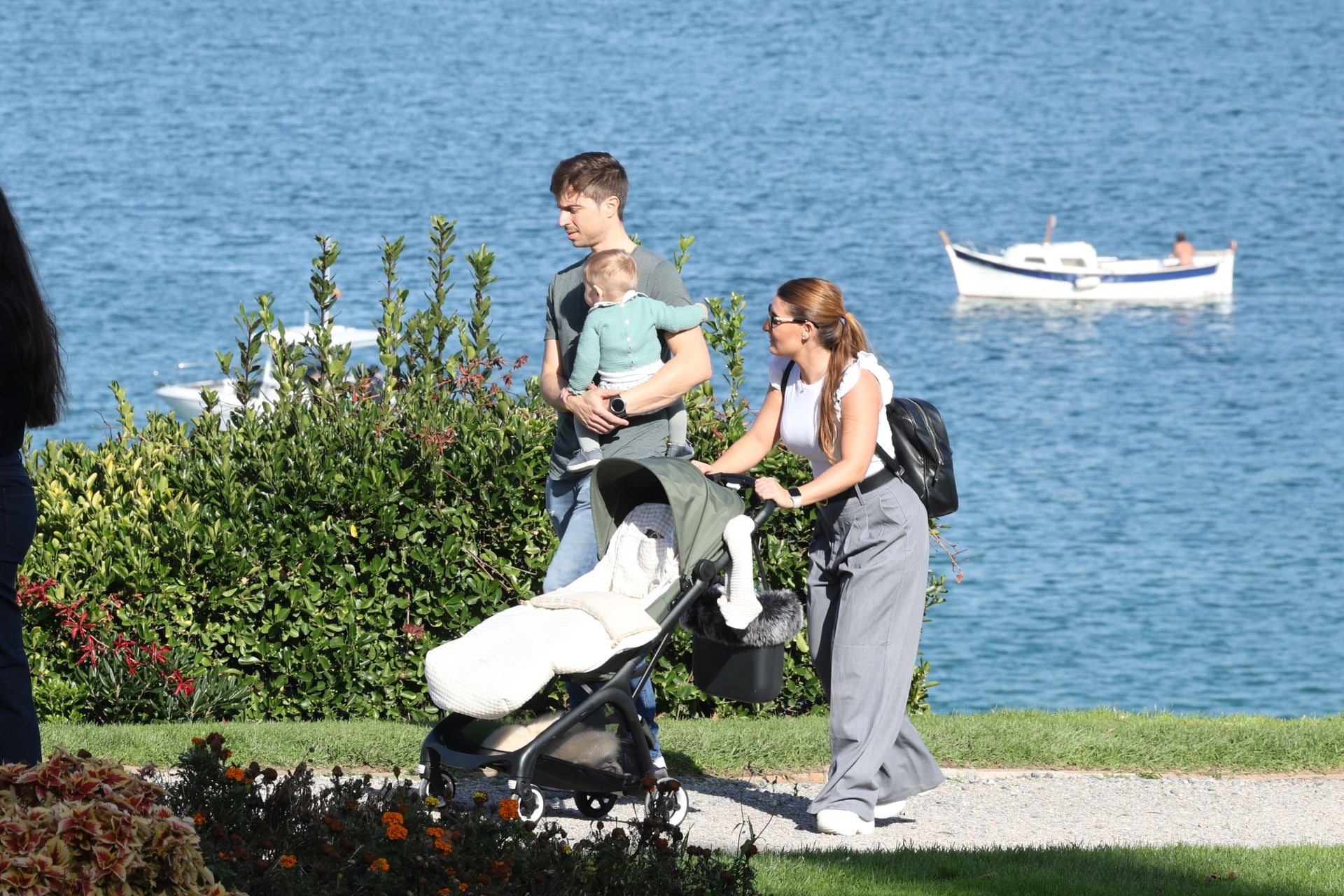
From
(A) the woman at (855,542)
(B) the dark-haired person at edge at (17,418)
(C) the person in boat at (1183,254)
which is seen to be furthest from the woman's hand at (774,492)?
(C) the person in boat at (1183,254)

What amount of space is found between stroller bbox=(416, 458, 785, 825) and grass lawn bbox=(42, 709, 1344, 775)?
111cm

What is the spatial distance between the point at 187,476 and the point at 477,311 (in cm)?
202

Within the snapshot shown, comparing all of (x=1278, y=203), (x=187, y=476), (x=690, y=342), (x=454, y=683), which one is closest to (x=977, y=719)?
(x=690, y=342)

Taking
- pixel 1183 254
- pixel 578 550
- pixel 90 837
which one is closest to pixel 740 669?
pixel 578 550

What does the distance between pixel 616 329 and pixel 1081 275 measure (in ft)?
173

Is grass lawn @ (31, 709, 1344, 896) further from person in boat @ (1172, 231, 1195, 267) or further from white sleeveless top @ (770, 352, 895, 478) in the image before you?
person in boat @ (1172, 231, 1195, 267)

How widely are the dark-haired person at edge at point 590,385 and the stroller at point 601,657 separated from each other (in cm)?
20

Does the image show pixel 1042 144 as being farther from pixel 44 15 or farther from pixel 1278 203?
pixel 44 15

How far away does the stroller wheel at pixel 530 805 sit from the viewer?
513 centimetres

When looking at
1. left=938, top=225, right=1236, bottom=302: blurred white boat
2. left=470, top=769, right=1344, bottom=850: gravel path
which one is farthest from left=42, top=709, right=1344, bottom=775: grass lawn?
left=938, top=225, right=1236, bottom=302: blurred white boat

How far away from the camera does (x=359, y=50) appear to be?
88188mm

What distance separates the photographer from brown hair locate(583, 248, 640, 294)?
217 inches

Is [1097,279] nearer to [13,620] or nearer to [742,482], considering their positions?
[742,482]

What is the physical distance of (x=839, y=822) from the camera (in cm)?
553
